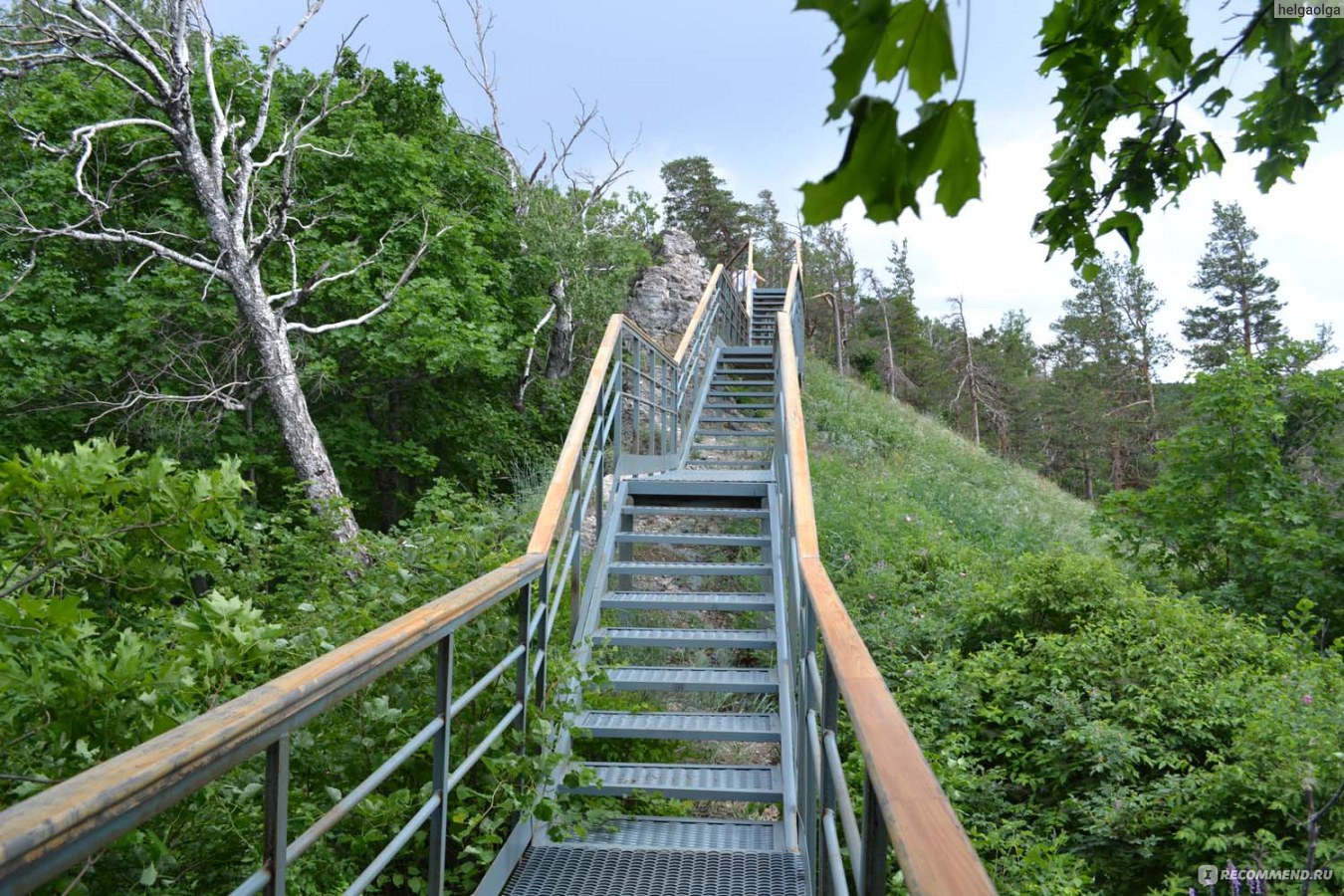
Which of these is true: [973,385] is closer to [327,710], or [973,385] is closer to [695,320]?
[695,320]

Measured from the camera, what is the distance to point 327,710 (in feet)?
5.93

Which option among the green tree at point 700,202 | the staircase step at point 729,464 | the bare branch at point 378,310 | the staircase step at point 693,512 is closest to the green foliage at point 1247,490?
the staircase step at point 729,464

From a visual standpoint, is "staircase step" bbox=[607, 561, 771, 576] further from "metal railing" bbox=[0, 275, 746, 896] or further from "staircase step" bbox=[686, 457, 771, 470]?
"staircase step" bbox=[686, 457, 771, 470]

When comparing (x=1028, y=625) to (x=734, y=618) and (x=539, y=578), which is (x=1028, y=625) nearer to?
(x=734, y=618)

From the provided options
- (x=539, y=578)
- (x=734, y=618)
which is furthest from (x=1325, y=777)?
(x=734, y=618)

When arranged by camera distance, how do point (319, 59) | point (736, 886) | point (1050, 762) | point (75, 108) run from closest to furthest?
1. point (736, 886)
2. point (1050, 762)
3. point (75, 108)
4. point (319, 59)

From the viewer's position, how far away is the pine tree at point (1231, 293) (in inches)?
1234

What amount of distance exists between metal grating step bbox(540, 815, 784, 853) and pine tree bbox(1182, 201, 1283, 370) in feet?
113

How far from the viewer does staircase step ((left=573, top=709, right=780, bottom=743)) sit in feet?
11.9

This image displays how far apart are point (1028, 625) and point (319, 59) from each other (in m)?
13.4

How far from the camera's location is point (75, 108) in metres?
11.1

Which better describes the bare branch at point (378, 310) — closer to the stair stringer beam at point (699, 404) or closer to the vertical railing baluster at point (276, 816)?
the stair stringer beam at point (699, 404)

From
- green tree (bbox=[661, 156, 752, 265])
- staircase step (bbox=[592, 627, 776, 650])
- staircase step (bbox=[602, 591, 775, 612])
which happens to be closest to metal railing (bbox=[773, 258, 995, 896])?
staircase step (bbox=[592, 627, 776, 650])

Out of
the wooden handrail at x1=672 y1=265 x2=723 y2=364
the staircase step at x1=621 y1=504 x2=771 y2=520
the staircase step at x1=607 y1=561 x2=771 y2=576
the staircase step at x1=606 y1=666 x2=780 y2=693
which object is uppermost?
the wooden handrail at x1=672 y1=265 x2=723 y2=364
